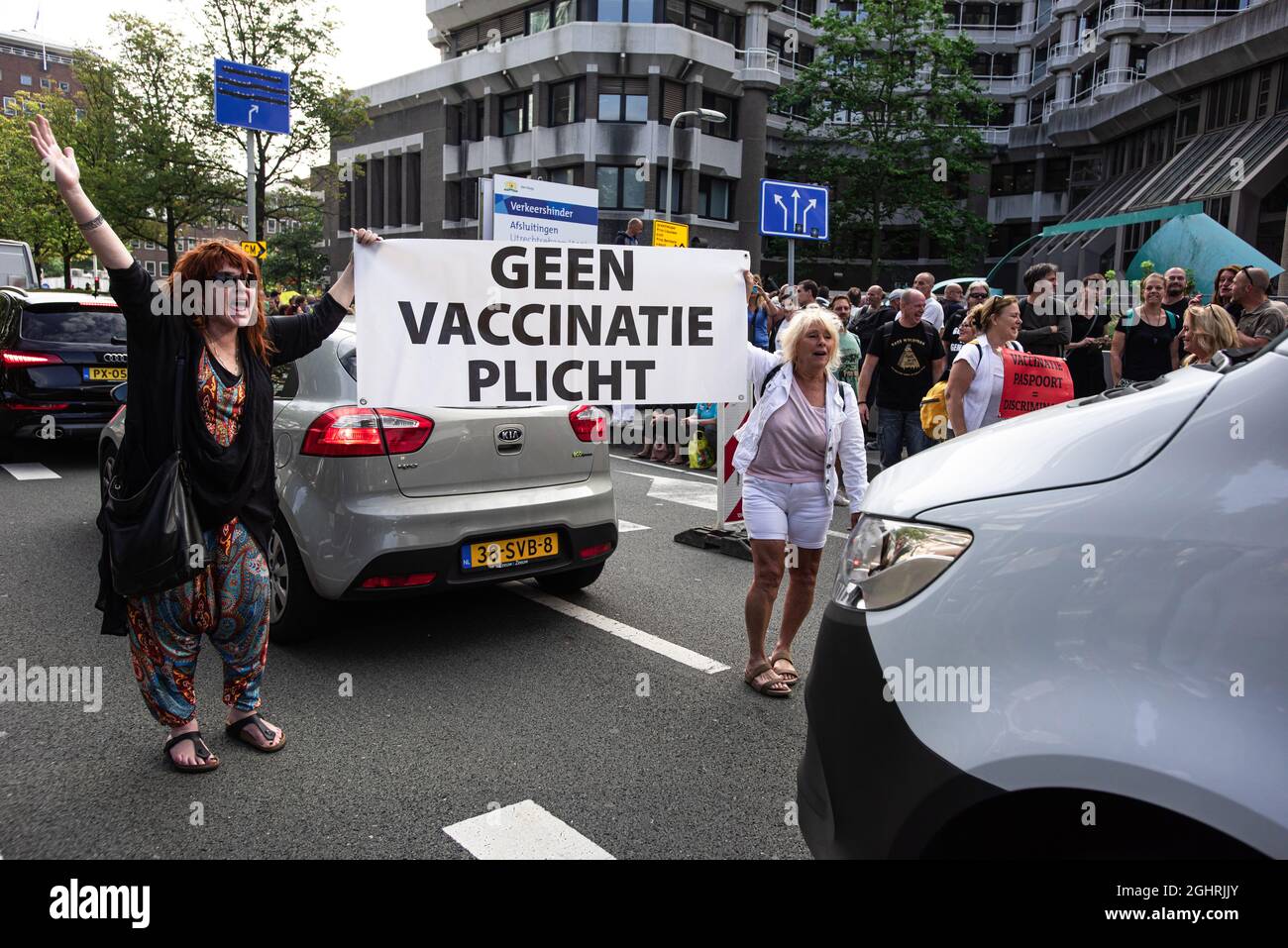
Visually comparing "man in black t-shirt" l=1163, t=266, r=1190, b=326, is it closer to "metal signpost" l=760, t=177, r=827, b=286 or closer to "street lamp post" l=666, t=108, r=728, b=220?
"metal signpost" l=760, t=177, r=827, b=286

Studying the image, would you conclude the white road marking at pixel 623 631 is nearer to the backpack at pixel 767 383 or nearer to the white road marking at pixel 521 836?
the backpack at pixel 767 383

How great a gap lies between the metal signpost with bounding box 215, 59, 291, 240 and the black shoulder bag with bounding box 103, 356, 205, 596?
53.1ft

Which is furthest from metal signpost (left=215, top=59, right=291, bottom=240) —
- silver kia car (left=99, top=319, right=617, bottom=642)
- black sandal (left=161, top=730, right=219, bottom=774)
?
black sandal (left=161, top=730, right=219, bottom=774)

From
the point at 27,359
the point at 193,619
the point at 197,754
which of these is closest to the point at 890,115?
the point at 27,359

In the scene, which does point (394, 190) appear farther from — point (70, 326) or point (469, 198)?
point (70, 326)

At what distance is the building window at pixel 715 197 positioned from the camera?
4081 centimetres

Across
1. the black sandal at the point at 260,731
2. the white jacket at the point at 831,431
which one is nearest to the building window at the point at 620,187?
the white jacket at the point at 831,431

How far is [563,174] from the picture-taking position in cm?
4066

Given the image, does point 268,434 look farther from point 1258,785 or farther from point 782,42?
point 782,42

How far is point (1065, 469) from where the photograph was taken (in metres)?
1.71

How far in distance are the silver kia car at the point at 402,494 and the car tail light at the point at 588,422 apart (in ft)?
0.04

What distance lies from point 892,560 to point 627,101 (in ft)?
133
